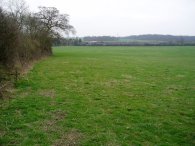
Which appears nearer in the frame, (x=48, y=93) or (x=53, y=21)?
(x=48, y=93)

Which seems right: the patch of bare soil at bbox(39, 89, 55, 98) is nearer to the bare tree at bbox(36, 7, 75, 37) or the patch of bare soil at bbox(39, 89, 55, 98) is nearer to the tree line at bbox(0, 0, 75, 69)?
the tree line at bbox(0, 0, 75, 69)

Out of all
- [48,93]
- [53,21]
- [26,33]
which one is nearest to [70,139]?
[48,93]

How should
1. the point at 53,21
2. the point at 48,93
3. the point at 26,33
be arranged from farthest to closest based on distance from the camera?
1. the point at 53,21
2. the point at 26,33
3. the point at 48,93

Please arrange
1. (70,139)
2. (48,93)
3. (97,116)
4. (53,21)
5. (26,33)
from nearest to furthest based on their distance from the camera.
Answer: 1. (70,139)
2. (97,116)
3. (48,93)
4. (26,33)
5. (53,21)

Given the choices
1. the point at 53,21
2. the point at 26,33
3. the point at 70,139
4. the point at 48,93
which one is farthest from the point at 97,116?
the point at 53,21

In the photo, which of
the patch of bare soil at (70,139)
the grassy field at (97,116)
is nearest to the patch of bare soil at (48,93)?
the grassy field at (97,116)

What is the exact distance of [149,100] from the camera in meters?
10.7

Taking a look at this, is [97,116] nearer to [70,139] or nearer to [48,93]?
[70,139]

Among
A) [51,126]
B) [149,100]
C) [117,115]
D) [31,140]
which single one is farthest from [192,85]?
[31,140]

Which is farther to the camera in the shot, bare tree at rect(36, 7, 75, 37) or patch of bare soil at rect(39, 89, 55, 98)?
bare tree at rect(36, 7, 75, 37)

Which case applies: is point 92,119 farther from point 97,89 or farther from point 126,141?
point 97,89

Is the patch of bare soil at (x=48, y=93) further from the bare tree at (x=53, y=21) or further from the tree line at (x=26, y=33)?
the bare tree at (x=53, y=21)

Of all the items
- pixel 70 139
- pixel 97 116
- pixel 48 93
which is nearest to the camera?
pixel 70 139

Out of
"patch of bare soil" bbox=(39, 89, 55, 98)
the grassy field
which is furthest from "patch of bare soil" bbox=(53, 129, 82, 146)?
"patch of bare soil" bbox=(39, 89, 55, 98)
